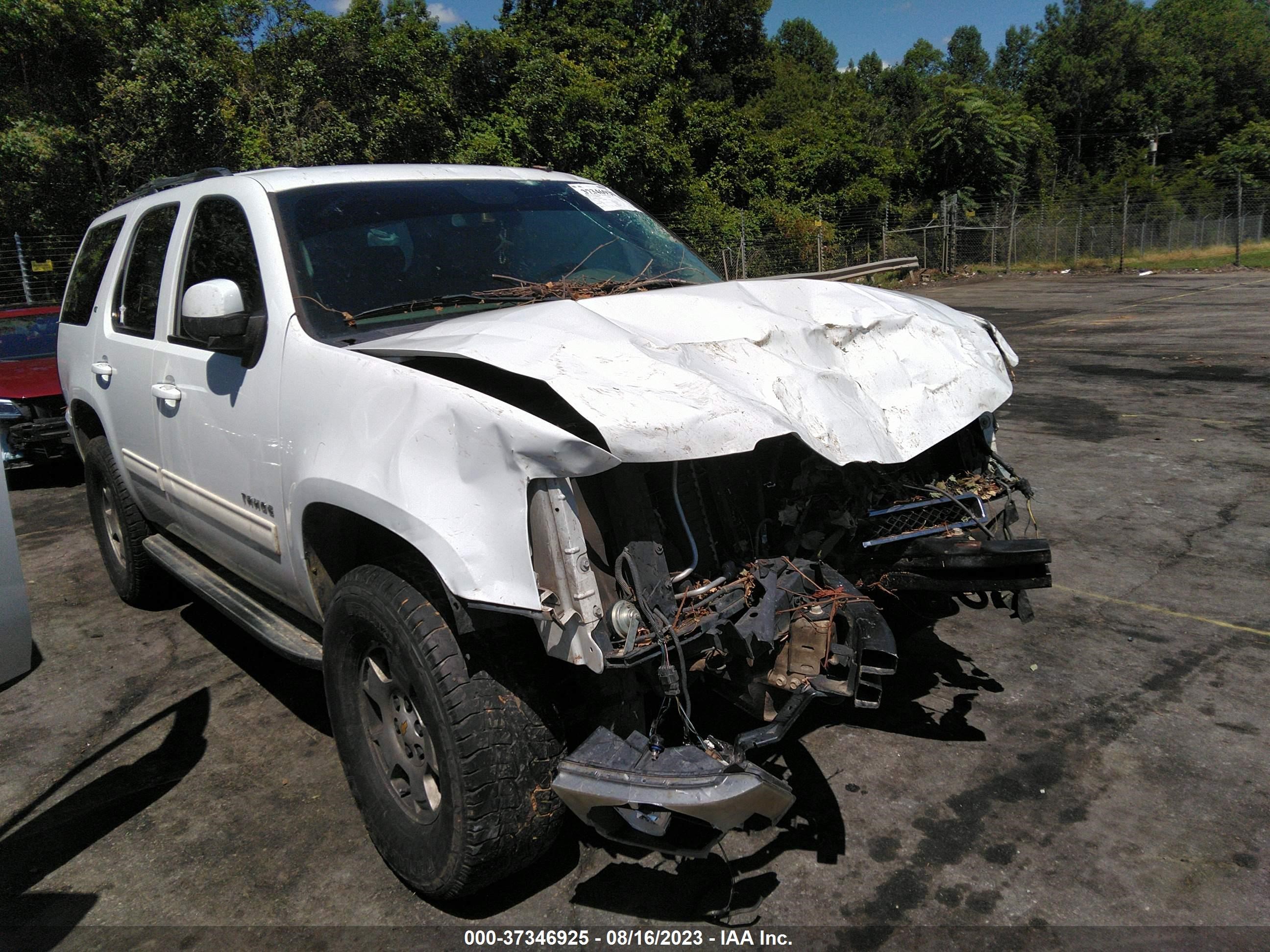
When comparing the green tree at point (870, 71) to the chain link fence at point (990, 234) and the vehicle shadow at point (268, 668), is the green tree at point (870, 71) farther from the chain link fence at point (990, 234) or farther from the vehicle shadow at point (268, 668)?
the vehicle shadow at point (268, 668)

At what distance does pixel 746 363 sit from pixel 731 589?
659 mm

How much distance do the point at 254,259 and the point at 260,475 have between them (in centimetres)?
81

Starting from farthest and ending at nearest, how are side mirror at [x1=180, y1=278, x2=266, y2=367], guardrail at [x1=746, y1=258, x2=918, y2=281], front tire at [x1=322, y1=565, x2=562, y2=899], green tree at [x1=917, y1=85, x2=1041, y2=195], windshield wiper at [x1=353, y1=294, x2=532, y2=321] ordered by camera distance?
1. green tree at [x1=917, y1=85, x2=1041, y2=195]
2. guardrail at [x1=746, y1=258, x2=918, y2=281]
3. windshield wiper at [x1=353, y1=294, x2=532, y2=321]
4. side mirror at [x1=180, y1=278, x2=266, y2=367]
5. front tire at [x1=322, y1=565, x2=562, y2=899]

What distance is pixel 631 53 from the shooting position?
27.8 meters

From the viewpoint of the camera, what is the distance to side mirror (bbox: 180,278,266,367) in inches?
119

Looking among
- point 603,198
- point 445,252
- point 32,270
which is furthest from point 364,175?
point 32,270

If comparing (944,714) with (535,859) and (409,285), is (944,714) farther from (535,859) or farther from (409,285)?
(409,285)

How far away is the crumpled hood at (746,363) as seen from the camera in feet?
7.74

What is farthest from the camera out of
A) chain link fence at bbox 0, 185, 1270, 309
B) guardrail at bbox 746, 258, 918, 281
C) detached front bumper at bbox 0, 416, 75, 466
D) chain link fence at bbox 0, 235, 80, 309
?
chain link fence at bbox 0, 185, 1270, 309

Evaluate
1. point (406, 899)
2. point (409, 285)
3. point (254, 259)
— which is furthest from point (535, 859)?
point (254, 259)

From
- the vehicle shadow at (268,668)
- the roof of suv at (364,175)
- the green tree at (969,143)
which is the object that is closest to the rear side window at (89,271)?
the roof of suv at (364,175)

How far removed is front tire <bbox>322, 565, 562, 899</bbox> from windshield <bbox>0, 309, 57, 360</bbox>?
288 inches

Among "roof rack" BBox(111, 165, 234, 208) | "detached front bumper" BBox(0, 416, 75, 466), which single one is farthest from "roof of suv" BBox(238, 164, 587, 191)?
"detached front bumper" BBox(0, 416, 75, 466)

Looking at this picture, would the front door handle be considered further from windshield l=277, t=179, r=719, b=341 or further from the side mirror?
windshield l=277, t=179, r=719, b=341
